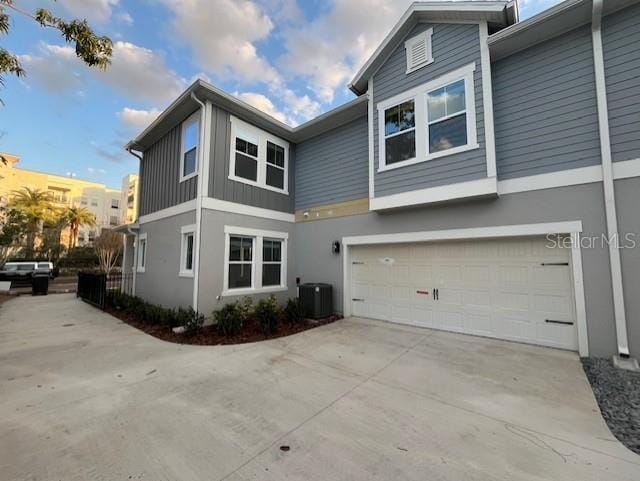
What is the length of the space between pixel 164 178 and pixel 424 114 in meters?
8.21

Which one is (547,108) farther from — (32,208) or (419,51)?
(32,208)

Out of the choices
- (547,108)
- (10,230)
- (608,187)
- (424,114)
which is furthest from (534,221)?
(10,230)

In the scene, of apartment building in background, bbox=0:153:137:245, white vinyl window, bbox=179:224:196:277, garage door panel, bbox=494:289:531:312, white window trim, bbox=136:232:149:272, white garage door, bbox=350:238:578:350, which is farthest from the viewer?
apartment building in background, bbox=0:153:137:245

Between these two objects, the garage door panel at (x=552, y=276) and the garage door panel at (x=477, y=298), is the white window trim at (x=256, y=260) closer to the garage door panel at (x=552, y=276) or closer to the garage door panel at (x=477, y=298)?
the garage door panel at (x=477, y=298)

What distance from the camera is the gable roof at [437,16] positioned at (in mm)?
5562

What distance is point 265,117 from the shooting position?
26.5ft

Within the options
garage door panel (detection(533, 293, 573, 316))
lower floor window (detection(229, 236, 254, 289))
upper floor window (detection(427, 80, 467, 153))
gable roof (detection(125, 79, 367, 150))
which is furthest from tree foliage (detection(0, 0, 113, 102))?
garage door panel (detection(533, 293, 573, 316))

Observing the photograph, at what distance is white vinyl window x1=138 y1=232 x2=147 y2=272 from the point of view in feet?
32.0

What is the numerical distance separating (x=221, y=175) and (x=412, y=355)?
21.0ft

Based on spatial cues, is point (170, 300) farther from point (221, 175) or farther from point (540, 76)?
point (540, 76)

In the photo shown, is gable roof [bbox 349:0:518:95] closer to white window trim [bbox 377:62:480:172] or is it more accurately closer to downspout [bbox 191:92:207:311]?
white window trim [bbox 377:62:480:172]

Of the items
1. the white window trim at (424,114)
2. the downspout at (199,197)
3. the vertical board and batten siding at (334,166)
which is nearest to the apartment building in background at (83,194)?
the downspout at (199,197)

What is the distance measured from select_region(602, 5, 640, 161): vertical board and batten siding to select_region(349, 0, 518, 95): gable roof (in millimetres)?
1786

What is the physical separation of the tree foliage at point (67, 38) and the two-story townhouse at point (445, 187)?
2.35 metres
